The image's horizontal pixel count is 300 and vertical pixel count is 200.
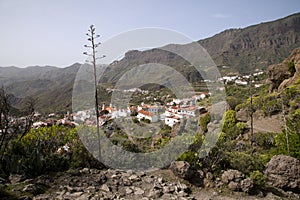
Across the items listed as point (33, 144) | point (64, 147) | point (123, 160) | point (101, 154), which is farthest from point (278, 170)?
point (33, 144)

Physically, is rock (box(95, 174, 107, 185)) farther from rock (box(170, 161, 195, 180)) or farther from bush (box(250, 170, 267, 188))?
bush (box(250, 170, 267, 188))

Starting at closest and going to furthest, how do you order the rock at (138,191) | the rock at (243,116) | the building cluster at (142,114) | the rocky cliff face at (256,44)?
the rock at (138,191), the building cluster at (142,114), the rock at (243,116), the rocky cliff face at (256,44)

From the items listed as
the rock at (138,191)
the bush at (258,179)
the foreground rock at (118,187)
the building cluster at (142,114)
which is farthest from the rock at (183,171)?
the building cluster at (142,114)

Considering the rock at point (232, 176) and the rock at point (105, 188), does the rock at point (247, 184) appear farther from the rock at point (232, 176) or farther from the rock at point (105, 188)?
the rock at point (105, 188)

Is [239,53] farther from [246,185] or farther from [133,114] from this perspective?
[246,185]

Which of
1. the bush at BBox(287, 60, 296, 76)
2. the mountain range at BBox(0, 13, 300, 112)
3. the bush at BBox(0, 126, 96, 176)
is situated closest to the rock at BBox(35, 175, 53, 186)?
the bush at BBox(0, 126, 96, 176)

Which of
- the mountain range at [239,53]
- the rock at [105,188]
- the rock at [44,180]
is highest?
the mountain range at [239,53]

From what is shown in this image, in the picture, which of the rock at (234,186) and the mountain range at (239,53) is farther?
the mountain range at (239,53)
